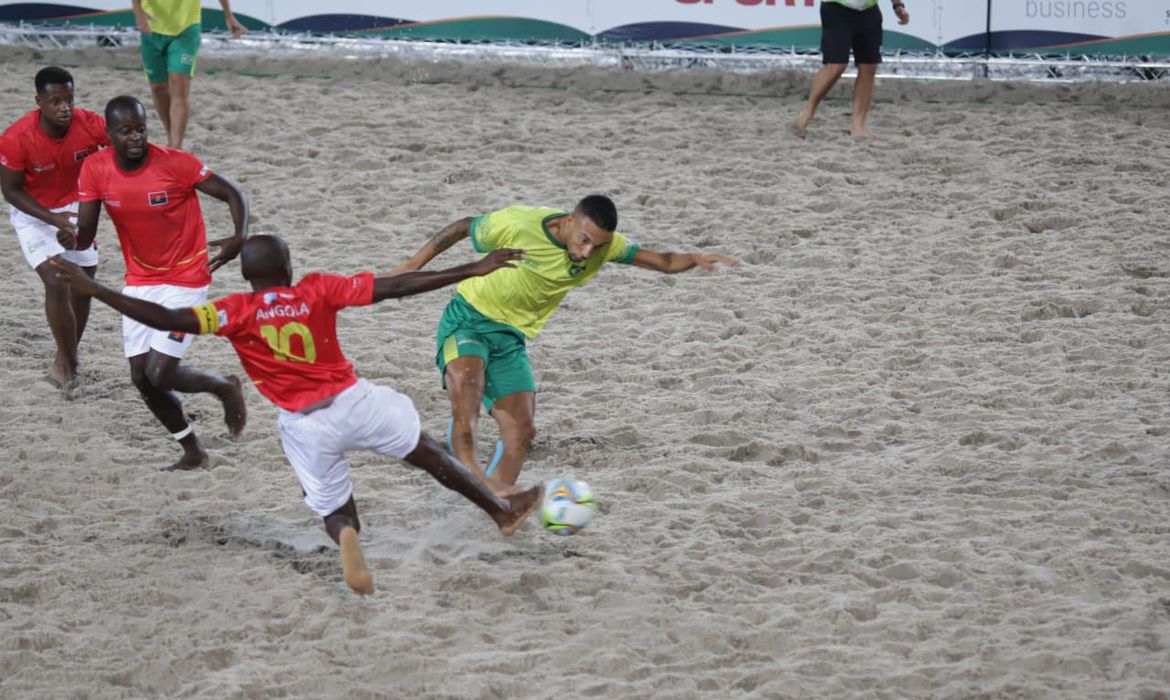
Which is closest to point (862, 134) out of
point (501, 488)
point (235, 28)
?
point (235, 28)

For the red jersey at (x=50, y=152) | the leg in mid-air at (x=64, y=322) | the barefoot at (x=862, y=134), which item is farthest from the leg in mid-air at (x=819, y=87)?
the leg in mid-air at (x=64, y=322)

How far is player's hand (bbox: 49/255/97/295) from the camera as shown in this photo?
17.3ft

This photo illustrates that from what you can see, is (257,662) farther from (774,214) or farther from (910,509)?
(774,214)

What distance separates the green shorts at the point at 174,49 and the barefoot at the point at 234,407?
481cm

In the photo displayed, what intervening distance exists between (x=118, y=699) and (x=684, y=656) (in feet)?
6.78

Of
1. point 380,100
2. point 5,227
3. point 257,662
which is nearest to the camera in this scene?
point 257,662

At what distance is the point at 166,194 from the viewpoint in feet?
23.4

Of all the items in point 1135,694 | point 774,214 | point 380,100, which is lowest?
point 1135,694

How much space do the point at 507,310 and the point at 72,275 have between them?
84.2 inches

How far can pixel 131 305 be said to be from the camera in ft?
18.0

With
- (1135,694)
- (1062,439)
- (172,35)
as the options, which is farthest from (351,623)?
(172,35)

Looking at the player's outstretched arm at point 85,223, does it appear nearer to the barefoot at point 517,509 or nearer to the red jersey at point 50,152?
the red jersey at point 50,152

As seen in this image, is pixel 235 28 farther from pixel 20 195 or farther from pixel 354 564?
pixel 354 564

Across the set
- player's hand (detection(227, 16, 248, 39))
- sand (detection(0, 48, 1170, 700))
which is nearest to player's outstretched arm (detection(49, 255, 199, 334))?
sand (detection(0, 48, 1170, 700))
